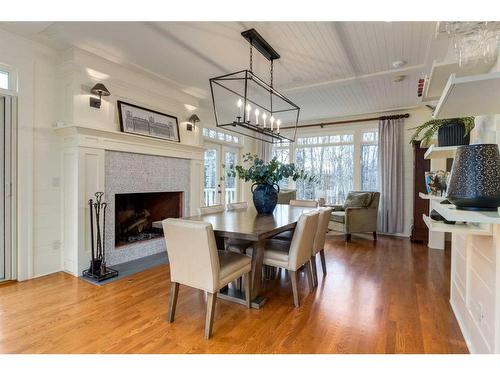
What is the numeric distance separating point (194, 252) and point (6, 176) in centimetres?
242

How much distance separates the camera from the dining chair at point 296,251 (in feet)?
7.73

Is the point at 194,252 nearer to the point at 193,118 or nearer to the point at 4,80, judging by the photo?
the point at 4,80

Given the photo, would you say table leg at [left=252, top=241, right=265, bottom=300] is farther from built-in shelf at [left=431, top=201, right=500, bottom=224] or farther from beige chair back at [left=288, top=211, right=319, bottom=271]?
built-in shelf at [left=431, top=201, right=500, bottom=224]

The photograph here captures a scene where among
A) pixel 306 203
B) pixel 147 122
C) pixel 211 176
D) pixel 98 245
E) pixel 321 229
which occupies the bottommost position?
pixel 98 245

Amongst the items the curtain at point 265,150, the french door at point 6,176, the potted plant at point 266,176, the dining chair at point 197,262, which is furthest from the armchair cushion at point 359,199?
the french door at point 6,176

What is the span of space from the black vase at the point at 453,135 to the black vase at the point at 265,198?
5.75 ft

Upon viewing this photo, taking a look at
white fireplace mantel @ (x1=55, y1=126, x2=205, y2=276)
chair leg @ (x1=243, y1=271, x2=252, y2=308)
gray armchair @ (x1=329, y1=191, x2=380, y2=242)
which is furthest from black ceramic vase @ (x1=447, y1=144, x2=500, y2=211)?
gray armchair @ (x1=329, y1=191, x2=380, y2=242)

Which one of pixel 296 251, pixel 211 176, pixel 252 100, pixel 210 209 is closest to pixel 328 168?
pixel 252 100

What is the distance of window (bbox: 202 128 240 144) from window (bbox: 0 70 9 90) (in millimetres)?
3224

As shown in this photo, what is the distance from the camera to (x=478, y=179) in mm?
1187

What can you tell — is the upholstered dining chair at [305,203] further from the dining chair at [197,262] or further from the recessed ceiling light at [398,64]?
the dining chair at [197,262]

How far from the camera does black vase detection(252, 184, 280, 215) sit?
3.12 m
